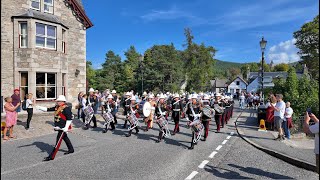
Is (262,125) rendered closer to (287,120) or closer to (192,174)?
(287,120)

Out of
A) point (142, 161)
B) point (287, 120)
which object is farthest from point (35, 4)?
point (287, 120)

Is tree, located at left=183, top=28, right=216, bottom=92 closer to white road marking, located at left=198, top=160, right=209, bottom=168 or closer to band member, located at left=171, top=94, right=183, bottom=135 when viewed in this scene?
band member, located at left=171, top=94, right=183, bottom=135

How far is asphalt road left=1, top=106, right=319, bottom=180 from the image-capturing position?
670 centimetres

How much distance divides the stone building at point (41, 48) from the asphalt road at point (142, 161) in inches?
321

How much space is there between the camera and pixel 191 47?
206ft

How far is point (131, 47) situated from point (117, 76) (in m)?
19.0

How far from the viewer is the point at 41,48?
18.5m

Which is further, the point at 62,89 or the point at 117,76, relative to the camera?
the point at 117,76

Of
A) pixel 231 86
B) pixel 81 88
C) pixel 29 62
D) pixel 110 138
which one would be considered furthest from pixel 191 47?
pixel 110 138

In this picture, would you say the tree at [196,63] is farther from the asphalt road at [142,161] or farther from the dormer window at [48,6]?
the asphalt road at [142,161]

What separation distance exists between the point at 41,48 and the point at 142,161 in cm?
1373

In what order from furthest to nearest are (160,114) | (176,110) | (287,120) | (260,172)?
(176,110) < (287,120) < (160,114) < (260,172)

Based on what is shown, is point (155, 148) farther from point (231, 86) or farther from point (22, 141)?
point (231, 86)

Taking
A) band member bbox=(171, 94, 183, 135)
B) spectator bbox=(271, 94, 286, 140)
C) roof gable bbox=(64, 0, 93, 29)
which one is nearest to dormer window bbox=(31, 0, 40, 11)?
roof gable bbox=(64, 0, 93, 29)
